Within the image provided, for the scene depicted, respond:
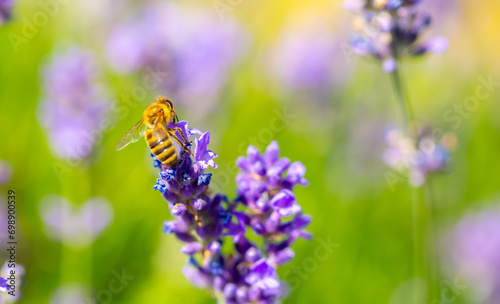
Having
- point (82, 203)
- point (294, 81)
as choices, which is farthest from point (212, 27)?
point (82, 203)

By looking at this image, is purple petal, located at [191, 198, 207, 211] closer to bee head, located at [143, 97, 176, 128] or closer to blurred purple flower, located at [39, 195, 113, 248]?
bee head, located at [143, 97, 176, 128]

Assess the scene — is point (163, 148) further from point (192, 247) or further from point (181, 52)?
point (181, 52)

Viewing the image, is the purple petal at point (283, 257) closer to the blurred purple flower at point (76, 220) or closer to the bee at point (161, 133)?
the bee at point (161, 133)

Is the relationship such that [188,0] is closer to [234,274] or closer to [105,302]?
[105,302]

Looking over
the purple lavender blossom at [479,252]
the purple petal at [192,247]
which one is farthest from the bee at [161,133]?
the purple lavender blossom at [479,252]

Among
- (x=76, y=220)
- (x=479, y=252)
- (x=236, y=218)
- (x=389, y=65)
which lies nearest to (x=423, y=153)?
(x=389, y=65)

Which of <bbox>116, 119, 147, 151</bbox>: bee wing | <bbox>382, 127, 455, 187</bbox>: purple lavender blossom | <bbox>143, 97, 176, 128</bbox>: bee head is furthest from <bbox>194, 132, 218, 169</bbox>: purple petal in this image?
<bbox>382, 127, 455, 187</bbox>: purple lavender blossom
